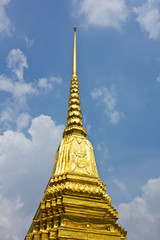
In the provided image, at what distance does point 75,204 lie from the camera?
11594 millimetres

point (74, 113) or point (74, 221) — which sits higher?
point (74, 113)

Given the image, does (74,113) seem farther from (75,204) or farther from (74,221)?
(74,221)

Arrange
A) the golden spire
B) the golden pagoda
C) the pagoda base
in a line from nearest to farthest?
the pagoda base, the golden pagoda, the golden spire

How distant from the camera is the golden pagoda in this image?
33.7ft

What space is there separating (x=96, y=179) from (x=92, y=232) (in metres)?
3.56

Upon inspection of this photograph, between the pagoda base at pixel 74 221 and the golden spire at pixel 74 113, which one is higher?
the golden spire at pixel 74 113

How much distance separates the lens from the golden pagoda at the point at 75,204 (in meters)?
10.3

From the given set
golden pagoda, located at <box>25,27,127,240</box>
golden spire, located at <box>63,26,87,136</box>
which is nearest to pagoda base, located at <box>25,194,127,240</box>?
golden pagoda, located at <box>25,27,127,240</box>

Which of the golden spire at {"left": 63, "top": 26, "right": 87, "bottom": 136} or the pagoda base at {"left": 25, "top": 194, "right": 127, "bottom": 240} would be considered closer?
the pagoda base at {"left": 25, "top": 194, "right": 127, "bottom": 240}

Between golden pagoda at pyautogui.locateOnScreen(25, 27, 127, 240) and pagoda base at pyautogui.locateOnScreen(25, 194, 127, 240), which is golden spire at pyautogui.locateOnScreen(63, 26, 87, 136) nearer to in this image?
golden pagoda at pyautogui.locateOnScreen(25, 27, 127, 240)

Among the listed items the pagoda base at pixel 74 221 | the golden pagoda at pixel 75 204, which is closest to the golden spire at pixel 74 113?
the golden pagoda at pixel 75 204

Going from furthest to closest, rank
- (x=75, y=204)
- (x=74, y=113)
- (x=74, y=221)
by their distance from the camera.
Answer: (x=74, y=113) < (x=75, y=204) < (x=74, y=221)

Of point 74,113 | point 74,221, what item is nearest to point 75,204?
point 74,221

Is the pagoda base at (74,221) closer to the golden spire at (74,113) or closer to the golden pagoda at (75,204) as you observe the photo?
the golden pagoda at (75,204)
